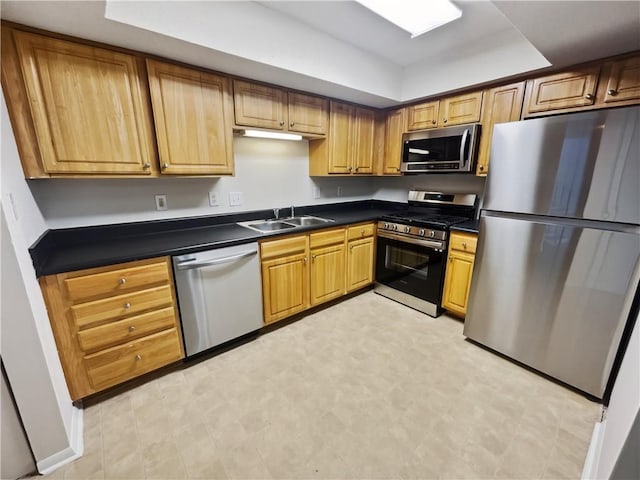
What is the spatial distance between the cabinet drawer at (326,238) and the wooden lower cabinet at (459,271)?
102 cm

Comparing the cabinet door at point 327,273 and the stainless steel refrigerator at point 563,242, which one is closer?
the stainless steel refrigerator at point 563,242

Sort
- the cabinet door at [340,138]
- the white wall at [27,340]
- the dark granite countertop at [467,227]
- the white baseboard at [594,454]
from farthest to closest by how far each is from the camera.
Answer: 1. the cabinet door at [340,138]
2. the dark granite countertop at [467,227]
3. the white baseboard at [594,454]
4. the white wall at [27,340]

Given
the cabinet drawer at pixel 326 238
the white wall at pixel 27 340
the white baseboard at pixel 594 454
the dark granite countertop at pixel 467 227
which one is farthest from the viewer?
the cabinet drawer at pixel 326 238

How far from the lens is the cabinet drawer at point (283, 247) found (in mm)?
2154

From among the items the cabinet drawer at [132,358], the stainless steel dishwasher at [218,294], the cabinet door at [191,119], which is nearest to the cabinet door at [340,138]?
the cabinet door at [191,119]

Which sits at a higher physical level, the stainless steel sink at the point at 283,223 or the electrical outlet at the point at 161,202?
the electrical outlet at the point at 161,202

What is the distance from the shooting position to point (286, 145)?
9.02ft

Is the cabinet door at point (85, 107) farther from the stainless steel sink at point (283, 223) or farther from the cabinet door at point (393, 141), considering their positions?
the cabinet door at point (393, 141)

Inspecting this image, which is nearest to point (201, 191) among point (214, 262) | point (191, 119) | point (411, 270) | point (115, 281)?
point (191, 119)

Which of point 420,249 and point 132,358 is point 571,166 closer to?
point 420,249

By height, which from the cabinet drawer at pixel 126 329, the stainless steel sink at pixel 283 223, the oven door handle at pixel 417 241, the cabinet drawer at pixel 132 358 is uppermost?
the stainless steel sink at pixel 283 223

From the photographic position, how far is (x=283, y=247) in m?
2.25

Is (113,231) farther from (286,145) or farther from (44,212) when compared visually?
(286,145)

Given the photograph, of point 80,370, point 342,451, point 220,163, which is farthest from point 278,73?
point 342,451
